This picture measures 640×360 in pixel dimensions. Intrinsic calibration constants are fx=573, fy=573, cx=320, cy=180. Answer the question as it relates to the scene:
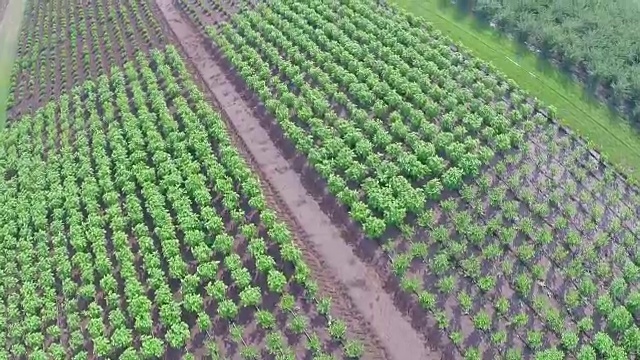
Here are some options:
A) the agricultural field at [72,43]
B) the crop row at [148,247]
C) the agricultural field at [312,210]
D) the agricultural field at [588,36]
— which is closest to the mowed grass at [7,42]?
the agricultural field at [72,43]

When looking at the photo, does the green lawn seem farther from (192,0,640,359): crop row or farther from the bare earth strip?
the bare earth strip

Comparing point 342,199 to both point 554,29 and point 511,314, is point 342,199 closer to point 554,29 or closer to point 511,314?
point 511,314

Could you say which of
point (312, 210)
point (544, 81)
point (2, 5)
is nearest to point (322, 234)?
point (312, 210)

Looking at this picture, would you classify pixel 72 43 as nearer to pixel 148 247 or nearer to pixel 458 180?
pixel 148 247

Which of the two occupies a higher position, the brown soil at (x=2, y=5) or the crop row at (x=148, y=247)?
the crop row at (x=148, y=247)

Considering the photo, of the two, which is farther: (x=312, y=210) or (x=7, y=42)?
(x=7, y=42)

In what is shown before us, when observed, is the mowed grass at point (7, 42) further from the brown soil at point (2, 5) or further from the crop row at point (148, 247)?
the crop row at point (148, 247)
